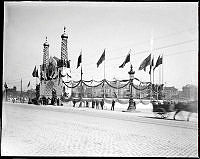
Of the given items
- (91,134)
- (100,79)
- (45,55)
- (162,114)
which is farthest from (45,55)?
(162,114)

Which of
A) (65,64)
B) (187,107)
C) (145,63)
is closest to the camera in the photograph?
(187,107)

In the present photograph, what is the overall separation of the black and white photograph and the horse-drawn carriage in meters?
0.01

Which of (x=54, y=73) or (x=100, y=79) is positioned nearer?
(x=100, y=79)

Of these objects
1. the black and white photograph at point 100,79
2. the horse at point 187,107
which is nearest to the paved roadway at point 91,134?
the black and white photograph at point 100,79

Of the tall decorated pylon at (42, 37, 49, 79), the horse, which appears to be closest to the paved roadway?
Result: the horse

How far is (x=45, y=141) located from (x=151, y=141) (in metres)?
1.18

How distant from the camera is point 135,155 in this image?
3293 mm

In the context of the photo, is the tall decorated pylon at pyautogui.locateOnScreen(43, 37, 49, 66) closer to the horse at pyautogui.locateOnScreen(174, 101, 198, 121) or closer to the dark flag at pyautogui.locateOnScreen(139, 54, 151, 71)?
the dark flag at pyautogui.locateOnScreen(139, 54, 151, 71)

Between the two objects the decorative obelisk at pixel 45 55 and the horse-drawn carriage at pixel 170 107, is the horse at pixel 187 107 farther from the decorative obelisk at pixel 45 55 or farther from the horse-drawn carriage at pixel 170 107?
the decorative obelisk at pixel 45 55

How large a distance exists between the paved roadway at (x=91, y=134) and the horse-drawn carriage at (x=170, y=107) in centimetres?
8

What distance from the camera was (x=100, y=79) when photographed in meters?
3.50

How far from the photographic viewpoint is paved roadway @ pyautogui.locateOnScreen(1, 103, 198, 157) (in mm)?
3318

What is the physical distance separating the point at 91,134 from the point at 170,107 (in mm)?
945

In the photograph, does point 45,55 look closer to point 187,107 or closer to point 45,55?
point 45,55
